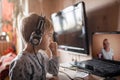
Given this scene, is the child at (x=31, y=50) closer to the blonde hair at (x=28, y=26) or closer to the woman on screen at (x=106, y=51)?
the blonde hair at (x=28, y=26)

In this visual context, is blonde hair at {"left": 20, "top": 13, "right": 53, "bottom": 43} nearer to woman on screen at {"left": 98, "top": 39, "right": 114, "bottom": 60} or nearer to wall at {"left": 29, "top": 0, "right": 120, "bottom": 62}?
woman on screen at {"left": 98, "top": 39, "right": 114, "bottom": 60}

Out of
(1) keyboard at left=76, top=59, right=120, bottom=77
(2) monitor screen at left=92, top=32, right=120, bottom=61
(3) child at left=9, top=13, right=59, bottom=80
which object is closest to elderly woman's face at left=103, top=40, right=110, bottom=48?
(2) monitor screen at left=92, top=32, right=120, bottom=61

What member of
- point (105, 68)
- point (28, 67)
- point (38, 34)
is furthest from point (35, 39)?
point (105, 68)

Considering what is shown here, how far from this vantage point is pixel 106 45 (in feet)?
5.09

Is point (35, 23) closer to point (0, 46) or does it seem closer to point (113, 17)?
point (113, 17)

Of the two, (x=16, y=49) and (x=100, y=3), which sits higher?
(x=100, y=3)

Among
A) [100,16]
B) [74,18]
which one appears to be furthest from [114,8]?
[74,18]

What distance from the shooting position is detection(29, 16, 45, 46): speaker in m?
1.23

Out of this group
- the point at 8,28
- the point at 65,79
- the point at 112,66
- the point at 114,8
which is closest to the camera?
the point at 65,79

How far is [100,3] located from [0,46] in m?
2.32

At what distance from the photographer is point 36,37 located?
123 cm

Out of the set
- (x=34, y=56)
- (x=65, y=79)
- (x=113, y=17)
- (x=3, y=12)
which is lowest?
(x=65, y=79)

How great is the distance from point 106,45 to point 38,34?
0.62m

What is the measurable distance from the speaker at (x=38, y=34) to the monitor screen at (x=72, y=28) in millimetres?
539
